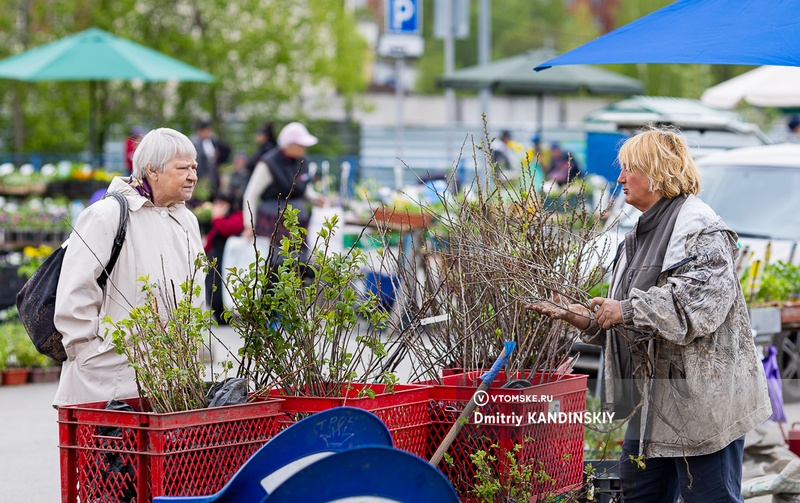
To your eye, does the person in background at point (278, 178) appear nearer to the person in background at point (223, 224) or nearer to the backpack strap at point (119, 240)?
the person in background at point (223, 224)

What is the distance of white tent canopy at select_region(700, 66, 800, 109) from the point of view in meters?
16.9

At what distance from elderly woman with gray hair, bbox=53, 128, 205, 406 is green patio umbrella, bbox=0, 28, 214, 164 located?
1121cm

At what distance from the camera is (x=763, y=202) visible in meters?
9.74

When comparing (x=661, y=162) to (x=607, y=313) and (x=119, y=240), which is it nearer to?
(x=607, y=313)

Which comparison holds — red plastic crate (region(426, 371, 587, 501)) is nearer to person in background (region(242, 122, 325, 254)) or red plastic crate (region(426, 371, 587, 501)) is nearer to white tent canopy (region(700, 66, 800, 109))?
person in background (region(242, 122, 325, 254))

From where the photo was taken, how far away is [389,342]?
14.8 feet

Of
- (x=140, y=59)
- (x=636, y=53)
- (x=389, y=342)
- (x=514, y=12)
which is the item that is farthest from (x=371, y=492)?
(x=514, y=12)

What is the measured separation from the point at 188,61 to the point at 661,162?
20777 millimetres

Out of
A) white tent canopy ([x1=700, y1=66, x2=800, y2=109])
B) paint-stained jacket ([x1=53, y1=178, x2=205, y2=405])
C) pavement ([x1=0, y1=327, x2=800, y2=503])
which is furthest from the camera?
white tent canopy ([x1=700, y1=66, x2=800, y2=109])

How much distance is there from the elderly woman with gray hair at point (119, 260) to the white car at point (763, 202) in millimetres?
5140

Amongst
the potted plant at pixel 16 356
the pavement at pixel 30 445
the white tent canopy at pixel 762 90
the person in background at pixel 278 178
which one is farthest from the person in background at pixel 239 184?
the white tent canopy at pixel 762 90

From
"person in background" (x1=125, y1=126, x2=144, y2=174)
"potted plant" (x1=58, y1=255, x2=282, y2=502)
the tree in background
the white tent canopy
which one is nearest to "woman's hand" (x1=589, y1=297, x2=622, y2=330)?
"potted plant" (x1=58, y1=255, x2=282, y2=502)

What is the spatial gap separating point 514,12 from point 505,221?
241 feet

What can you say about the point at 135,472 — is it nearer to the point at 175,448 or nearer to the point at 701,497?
the point at 175,448
